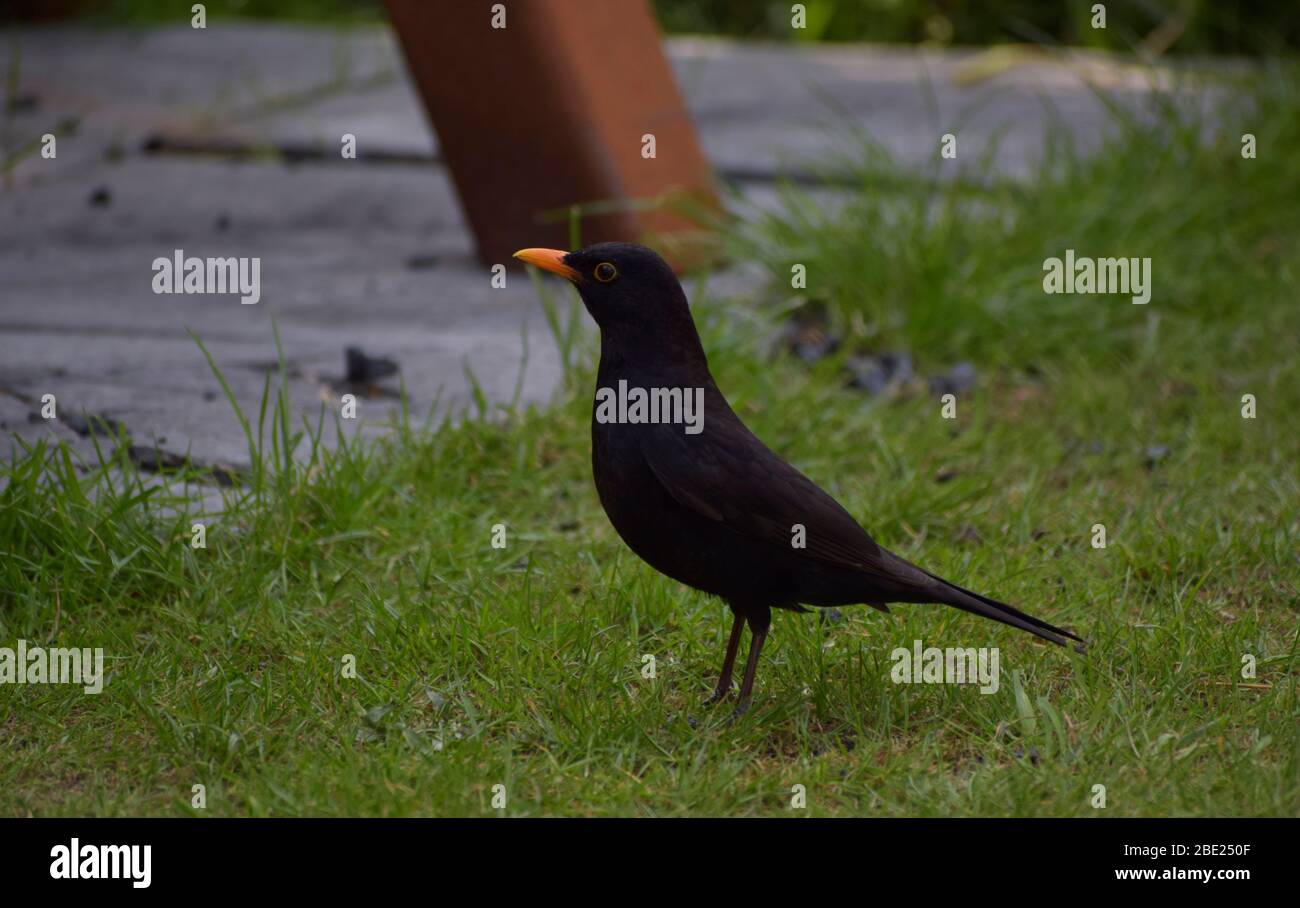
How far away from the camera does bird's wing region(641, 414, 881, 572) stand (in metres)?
2.82

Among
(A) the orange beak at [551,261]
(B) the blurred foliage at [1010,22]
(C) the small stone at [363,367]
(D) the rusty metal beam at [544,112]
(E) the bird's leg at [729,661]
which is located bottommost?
(E) the bird's leg at [729,661]

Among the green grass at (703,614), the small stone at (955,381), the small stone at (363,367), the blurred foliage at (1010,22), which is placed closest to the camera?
the green grass at (703,614)

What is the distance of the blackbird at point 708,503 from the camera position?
2834 mm

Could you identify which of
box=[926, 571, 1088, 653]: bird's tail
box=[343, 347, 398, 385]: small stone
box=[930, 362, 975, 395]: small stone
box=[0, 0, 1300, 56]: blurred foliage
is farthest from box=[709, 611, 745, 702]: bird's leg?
box=[0, 0, 1300, 56]: blurred foliage

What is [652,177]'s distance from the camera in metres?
5.41

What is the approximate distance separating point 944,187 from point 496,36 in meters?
1.76

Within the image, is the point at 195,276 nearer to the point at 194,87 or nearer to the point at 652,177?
the point at 652,177

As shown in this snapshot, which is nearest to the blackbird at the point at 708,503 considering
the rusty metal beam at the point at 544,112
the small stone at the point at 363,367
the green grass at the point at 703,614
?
the green grass at the point at 703,614

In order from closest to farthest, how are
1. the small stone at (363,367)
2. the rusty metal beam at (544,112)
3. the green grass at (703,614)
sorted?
the green grass at (703,614), the small stone at (363,367), the rusty metal beam at (544,112)

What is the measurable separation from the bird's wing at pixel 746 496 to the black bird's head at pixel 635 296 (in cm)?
20

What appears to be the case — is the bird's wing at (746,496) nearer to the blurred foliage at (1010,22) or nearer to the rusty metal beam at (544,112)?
the rusty metal beam at (544,112)

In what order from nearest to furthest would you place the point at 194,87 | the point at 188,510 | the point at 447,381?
the point at 188,510 < the point at 447,381 < the point at 194,87

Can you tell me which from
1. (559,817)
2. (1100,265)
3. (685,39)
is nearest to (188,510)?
(559,817)

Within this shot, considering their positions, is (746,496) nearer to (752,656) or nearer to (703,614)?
(752,656)
